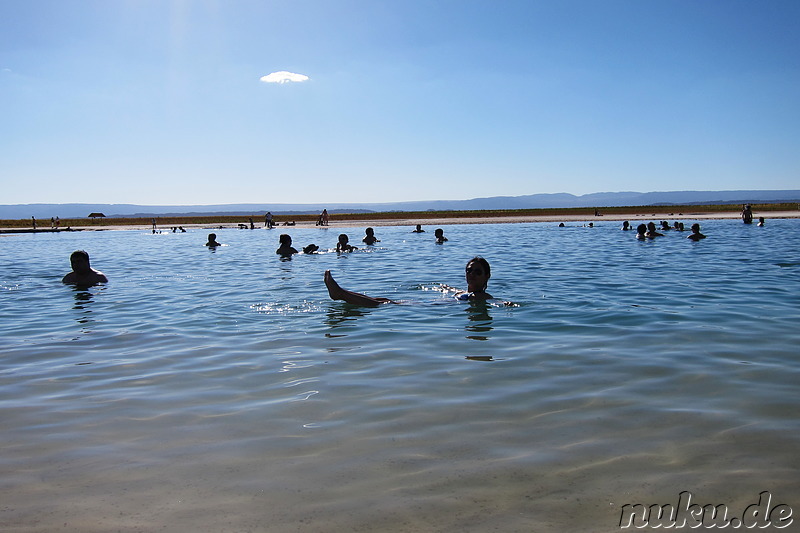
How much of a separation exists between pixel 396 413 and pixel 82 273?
12452 millimetres

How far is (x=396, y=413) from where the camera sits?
16.4ft

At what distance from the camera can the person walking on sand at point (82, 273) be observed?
14469mm

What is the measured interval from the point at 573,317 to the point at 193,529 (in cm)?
730

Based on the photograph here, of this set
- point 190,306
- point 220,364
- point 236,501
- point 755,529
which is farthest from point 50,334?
point 755,529

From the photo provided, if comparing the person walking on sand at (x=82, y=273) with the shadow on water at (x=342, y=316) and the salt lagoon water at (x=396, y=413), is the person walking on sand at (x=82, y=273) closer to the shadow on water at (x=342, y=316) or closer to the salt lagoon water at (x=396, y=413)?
the salt lagoon water at (x=396, y=413)

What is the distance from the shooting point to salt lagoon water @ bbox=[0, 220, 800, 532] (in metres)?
3.48

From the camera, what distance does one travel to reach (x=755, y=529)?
→ 3.17m

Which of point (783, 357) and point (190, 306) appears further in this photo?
point (190, 306)

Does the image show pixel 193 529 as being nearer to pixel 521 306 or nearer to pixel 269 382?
pixel 269 382
